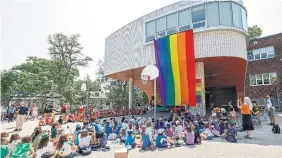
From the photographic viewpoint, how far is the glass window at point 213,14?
14.7 metres

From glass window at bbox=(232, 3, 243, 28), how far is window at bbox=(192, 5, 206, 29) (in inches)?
80.9

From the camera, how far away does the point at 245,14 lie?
16219 millimetres

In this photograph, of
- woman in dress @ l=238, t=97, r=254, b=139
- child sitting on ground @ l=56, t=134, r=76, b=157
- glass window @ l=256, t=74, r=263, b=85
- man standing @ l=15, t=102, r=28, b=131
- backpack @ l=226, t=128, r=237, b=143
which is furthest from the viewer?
glass window @ l=256, t=74, r=263, b=85

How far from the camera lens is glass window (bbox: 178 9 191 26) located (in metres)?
15.9

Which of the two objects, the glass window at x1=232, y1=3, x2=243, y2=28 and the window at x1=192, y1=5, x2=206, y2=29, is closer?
the glass window at x1=232, y1=3, x2=243, y2=28

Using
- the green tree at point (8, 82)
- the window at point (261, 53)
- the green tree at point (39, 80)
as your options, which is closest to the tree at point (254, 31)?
the window at point (261, 53)

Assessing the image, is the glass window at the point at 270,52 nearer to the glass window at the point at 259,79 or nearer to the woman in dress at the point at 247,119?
the glass window at the point at 259,79

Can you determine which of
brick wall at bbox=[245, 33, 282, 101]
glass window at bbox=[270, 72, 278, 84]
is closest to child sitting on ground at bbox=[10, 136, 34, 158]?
brick wall at bbox=[245, 33, 282, 101]

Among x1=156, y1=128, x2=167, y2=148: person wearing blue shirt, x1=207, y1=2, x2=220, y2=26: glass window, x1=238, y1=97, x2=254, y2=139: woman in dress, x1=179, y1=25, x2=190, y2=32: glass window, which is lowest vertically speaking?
x1=156, y1=128, x2=167, y2=148: person wearing blue shirt

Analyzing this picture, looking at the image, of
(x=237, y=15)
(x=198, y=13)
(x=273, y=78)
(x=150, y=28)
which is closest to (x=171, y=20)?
(x=150, y=28)

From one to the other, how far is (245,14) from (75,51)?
89.3 feet

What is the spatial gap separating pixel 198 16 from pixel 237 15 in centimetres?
274

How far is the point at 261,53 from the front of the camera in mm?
25469

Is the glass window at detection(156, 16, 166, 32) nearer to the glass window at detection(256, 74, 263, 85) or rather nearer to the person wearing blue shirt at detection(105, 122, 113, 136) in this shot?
the person wearing blue shirt at detection(105, 122, 113, 136)
